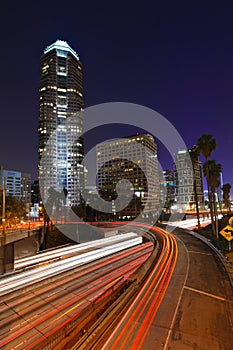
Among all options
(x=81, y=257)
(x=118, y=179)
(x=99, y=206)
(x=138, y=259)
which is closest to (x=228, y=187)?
(x=99, y=206)

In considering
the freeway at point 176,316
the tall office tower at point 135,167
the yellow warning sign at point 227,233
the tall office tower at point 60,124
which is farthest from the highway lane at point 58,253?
the tall office tower at point 60,124

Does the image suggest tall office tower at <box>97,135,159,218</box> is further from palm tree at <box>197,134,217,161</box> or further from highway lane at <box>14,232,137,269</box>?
highway lane at <box>14,232,137,269</box>

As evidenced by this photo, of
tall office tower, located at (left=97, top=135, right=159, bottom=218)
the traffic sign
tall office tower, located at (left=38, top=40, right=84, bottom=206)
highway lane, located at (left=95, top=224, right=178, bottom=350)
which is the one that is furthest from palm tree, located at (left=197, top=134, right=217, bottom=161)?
tall office tower, located at (left=38, top=40, right=84, bottom=206)

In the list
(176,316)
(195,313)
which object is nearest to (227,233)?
(195,313)

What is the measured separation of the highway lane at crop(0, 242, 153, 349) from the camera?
10490 mm

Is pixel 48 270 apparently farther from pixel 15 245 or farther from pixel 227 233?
pixel 15 245

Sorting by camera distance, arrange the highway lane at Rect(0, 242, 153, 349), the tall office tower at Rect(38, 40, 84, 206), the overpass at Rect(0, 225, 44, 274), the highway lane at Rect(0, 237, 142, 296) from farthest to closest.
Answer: the tall office tower at Rect(38, 40, 84, 206)
the overpass at Rect(0, 225, 44, 274)
the highway lane at Rect(0, 237, 142, 296)
the highway lane at Rect(0, 242, 153, 349)

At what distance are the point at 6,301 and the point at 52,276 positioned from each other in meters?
4.29

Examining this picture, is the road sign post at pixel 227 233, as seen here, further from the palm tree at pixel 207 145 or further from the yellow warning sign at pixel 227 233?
the palm tree at pixel 207 145

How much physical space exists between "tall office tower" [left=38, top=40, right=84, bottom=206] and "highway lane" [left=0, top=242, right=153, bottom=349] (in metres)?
152

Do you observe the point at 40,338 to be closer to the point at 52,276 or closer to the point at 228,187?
the point at 52,276

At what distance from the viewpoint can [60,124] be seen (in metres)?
181

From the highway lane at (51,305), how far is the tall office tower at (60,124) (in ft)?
500

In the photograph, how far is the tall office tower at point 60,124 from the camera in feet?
567
